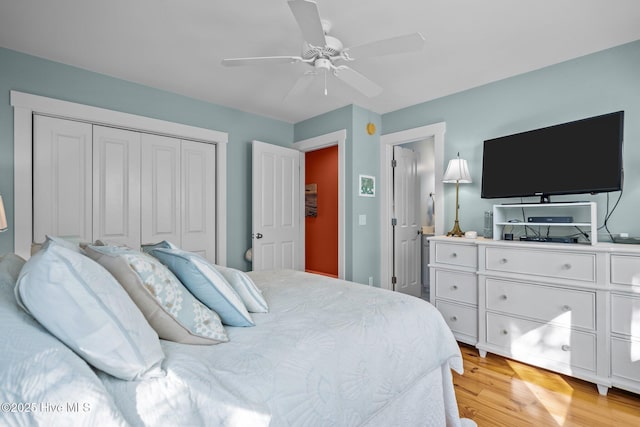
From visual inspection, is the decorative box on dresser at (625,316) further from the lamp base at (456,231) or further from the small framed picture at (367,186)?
the small framed picture at (367,186)

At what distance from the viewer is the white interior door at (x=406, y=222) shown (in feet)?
13.0

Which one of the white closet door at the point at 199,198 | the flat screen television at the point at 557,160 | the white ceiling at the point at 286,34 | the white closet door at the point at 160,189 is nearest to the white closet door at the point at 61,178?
the white closet door at the point at 160,189

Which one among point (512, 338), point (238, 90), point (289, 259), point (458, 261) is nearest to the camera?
point (512, 338)

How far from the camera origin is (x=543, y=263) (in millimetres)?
2299

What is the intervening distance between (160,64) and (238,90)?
2.45 feet

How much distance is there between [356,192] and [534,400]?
236 cm

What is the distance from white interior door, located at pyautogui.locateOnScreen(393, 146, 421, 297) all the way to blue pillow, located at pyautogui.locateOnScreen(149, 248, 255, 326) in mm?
2962

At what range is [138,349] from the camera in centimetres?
82

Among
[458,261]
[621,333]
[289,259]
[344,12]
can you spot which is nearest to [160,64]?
[344,12]

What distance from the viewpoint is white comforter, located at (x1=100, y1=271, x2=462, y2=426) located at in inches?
31.2

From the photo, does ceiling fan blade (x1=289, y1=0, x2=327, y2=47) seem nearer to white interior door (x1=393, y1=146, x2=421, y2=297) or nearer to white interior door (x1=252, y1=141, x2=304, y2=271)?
white interior door (x1=252, y1=141, x2=304, y2=271)

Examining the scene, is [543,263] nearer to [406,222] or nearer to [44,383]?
[406,222]

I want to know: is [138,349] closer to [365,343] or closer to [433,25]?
[365,343]

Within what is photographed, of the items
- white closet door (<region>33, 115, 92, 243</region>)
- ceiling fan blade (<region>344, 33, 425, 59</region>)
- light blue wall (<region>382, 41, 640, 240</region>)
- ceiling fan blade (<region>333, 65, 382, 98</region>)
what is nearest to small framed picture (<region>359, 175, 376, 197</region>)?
light blue wall (<region>382, 41, 640, 240</region>)
